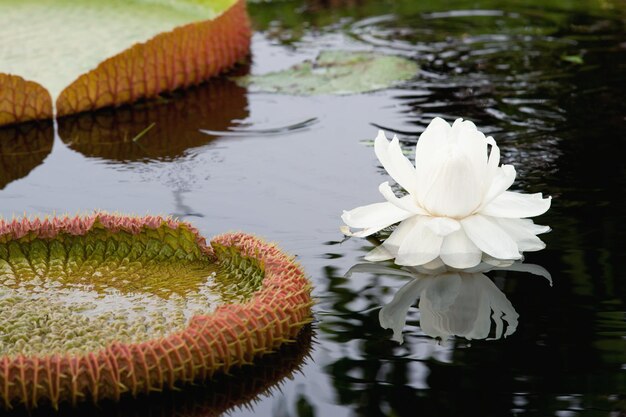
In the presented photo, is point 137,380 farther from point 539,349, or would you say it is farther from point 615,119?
point 615,119

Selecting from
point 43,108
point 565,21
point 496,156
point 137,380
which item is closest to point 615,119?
point 496,156

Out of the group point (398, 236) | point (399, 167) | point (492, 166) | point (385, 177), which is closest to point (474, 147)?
point (492, 166)

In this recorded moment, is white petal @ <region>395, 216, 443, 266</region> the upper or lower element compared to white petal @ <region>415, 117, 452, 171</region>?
lower

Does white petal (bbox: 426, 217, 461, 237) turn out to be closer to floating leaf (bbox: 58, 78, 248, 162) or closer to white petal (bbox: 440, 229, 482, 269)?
white petal (bbox: 440, 229, 482, 269)

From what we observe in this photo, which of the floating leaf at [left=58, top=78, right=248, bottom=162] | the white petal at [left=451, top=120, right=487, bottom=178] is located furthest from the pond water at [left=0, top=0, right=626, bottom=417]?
the white petal at [left=451, top=120, right=487, bottom=178]

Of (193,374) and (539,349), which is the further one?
(539,349)
